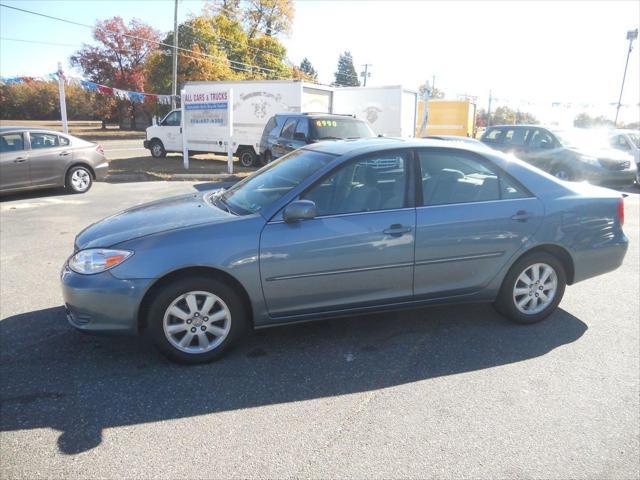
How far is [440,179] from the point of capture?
4.02 metres

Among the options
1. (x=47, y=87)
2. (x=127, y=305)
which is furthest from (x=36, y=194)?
(x=47, y=87)

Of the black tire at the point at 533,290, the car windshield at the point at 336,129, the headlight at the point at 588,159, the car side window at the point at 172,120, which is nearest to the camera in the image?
the black tire at the point at 533,290

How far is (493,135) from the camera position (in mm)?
14836

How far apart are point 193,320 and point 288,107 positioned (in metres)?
14.0

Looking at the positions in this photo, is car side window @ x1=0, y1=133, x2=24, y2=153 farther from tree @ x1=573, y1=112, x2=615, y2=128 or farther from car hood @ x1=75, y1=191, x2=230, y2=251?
tree @ x1=573, y1=112, x2=615, y2=128

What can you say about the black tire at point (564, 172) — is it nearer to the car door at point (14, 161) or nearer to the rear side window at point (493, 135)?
the rear side window at point (493, 135)

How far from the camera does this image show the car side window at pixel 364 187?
12.3ft

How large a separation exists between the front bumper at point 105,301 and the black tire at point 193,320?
121 millimetres

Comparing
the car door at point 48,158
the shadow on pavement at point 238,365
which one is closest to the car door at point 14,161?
the car door at point 48,158

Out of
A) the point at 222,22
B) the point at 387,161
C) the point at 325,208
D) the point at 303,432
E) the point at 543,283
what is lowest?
the point at 303,432

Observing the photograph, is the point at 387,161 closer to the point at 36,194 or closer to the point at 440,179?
the point at 440,179

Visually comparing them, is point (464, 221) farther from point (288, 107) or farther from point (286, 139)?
point (288, 107)

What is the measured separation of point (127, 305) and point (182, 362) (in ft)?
1.87

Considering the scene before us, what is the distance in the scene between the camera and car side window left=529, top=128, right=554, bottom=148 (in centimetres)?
1342
